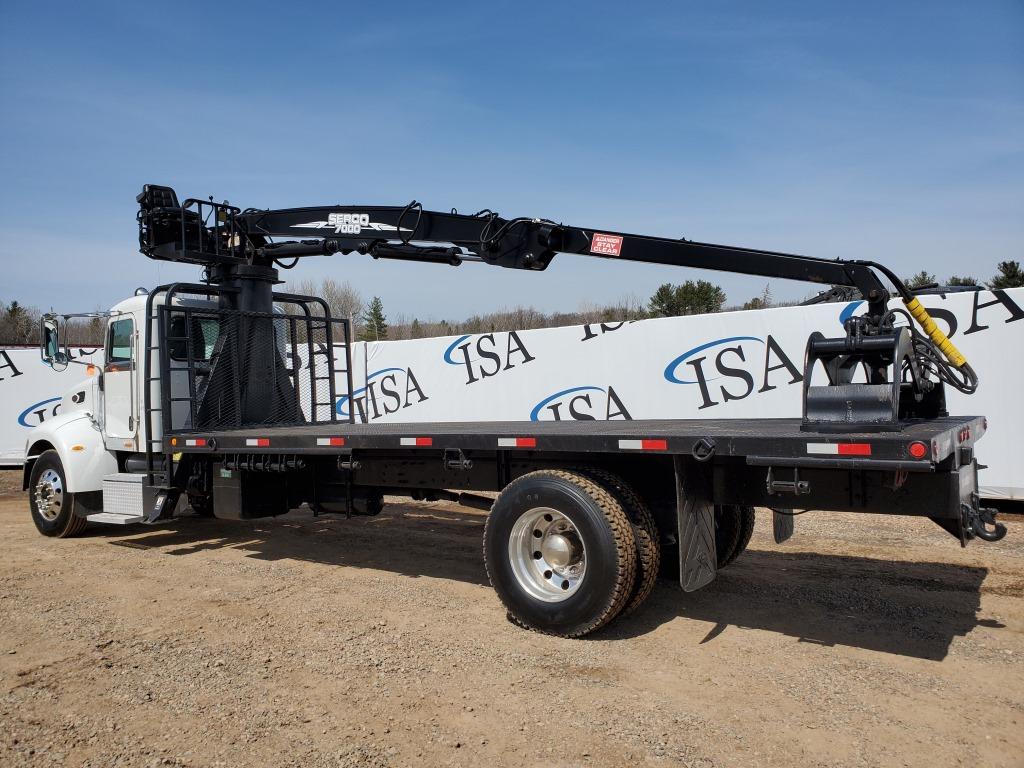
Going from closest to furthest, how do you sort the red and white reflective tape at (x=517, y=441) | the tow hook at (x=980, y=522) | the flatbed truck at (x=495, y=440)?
the tow hook at (x=980, y=522)
the flatbed truck at (x=495, y=440)
the red and white reflective tape at (x=517, y=441)

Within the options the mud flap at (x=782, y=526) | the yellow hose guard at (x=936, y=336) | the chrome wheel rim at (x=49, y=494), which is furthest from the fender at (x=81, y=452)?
the yellow hose guard at (x=936, y=336)

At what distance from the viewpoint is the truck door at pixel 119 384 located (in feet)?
28.3

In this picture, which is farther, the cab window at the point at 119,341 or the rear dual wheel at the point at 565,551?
the cab window at the point at 119,341

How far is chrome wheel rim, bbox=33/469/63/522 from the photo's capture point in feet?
29.8

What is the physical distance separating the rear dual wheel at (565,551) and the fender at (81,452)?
5433 millimetres

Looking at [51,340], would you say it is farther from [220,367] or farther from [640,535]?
[640,535]

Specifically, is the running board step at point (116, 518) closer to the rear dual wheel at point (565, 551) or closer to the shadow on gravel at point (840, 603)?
the rear dual wheel at point (565, 551)

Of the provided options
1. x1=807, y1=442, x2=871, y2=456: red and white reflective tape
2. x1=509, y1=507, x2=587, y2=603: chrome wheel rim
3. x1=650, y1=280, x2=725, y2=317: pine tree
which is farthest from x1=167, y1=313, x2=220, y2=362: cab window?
x1=650, y1=280, x2=725, y2=317: pine tree

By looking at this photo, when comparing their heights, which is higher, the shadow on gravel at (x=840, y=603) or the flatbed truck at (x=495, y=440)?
the flatbed truck at (x=495, y=440)

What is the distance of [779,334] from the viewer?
10945 millimetres

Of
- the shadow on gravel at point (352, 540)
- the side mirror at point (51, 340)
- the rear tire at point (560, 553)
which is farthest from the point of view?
the side mirror at point (51, 340)

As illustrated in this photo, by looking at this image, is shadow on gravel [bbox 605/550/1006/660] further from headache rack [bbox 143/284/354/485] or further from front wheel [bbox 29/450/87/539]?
front wheel [bbox 29/450/87/539]

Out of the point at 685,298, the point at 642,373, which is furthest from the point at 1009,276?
the point at 642,373

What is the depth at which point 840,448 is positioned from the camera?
14.2 ft
